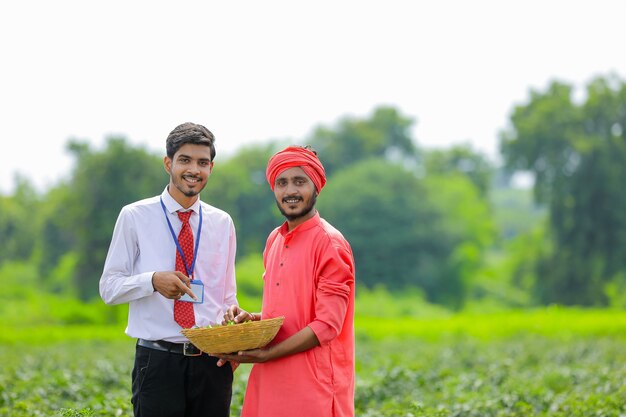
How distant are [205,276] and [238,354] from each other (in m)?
0.61

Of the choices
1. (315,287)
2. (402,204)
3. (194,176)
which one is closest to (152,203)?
(194,176)

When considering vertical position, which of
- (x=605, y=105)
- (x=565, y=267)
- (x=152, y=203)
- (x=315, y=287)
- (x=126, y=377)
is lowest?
(x=126, y=377)

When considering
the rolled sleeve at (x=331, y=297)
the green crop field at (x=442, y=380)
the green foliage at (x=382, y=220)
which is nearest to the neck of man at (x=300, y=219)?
the rolled sleeve at (x=331, y=297)

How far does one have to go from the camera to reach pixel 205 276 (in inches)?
179

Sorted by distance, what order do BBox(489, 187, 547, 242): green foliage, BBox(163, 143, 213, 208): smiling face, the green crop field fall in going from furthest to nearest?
BBox(489, 187, 547, 242): green foliage, the green crop field, BBox(163, 143, 213, 208): smiling face

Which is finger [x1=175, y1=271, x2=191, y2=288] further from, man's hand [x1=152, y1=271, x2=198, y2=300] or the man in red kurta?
the man in red kurta

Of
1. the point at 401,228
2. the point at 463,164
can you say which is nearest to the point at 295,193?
the point at 401,228

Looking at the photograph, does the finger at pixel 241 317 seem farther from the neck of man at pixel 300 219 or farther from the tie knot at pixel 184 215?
the tie knot at pixel 184 215

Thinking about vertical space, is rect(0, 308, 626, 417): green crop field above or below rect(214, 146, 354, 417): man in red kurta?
below

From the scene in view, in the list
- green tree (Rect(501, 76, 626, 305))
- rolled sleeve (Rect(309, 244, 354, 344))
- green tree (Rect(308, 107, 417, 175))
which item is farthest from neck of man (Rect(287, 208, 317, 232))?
green tree (Rect(308, 107, 417, 175))

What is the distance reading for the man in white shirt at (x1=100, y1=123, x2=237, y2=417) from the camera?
4324 mm

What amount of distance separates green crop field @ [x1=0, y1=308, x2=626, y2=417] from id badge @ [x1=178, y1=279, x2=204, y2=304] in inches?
46.4

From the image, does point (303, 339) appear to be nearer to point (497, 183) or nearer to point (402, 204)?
point (402, 204)

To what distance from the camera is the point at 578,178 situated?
163 ft
